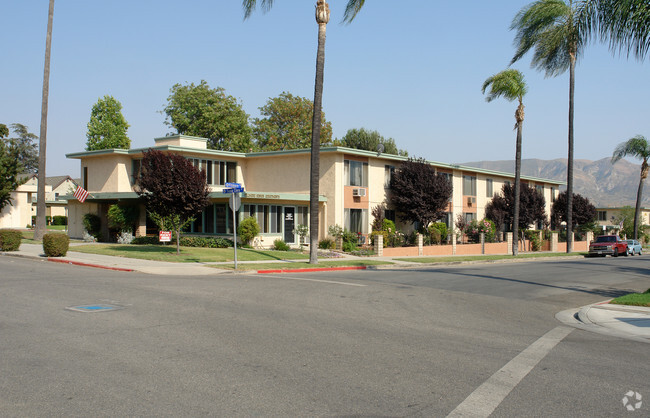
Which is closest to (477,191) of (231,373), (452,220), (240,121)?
(452,220)

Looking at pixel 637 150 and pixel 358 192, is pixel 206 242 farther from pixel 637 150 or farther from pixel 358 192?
pixel 637 150

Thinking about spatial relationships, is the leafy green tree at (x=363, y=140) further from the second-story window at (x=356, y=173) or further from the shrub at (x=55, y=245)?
the shrub at (x=55, y=245)

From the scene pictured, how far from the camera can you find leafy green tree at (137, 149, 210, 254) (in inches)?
984

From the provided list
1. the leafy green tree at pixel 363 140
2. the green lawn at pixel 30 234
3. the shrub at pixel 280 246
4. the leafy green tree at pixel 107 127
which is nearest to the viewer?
the shrub at pixel 280 246

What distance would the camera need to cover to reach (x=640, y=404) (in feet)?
19.1

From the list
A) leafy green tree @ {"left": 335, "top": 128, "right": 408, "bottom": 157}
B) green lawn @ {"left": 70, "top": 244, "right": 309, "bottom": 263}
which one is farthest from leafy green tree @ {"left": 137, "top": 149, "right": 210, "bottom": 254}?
leafy green tree @ {"left": 335, "top": 128, "right": 408, "bottom": 157}

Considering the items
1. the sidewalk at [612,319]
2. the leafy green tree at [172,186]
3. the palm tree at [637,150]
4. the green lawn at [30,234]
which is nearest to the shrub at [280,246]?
the leafy green tree at [172,186]

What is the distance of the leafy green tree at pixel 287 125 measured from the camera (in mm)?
60594

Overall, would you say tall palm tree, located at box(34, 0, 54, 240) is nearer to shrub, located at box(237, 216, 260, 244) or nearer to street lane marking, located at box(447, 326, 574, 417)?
shrub, located at box(237, 216, 260, 244)

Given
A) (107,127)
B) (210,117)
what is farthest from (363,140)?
(107,127)

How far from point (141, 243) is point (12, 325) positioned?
83.7ft

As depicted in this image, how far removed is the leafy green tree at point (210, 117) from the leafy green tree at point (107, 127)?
17.4 ft

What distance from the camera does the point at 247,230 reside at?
31.6m

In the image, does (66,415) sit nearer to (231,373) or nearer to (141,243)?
(231,373)
